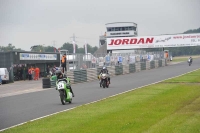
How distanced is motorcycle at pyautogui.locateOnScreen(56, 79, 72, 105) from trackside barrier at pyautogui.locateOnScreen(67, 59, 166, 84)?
1641 centimetres

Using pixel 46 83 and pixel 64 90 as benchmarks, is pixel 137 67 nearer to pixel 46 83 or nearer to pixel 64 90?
pixel 46 83

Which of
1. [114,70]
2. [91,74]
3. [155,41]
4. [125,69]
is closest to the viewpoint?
[91,74]

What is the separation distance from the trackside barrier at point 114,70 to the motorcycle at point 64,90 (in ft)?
53.8

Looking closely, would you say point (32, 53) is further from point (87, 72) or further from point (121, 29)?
point (121, 29)

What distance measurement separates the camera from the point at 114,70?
47312mm

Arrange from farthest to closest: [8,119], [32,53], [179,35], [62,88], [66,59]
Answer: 1. [179,35]
2. [32,53]
3. [66,59]
4. [62,88]
5. [8,119]

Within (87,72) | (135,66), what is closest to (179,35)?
(135,66)

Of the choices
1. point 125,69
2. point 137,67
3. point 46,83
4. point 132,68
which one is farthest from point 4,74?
point 137,67

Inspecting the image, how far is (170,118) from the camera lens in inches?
488

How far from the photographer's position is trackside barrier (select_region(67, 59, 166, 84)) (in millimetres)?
36175

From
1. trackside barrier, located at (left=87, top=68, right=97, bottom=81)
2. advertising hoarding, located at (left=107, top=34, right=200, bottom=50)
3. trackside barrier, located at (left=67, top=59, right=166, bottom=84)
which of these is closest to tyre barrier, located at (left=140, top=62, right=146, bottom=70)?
trackside barrier, located at (left=67, top=59, right=166, bottom=84)

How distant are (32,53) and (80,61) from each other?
16.4 m

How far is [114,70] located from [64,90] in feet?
94.3

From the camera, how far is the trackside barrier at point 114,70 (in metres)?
36.2
